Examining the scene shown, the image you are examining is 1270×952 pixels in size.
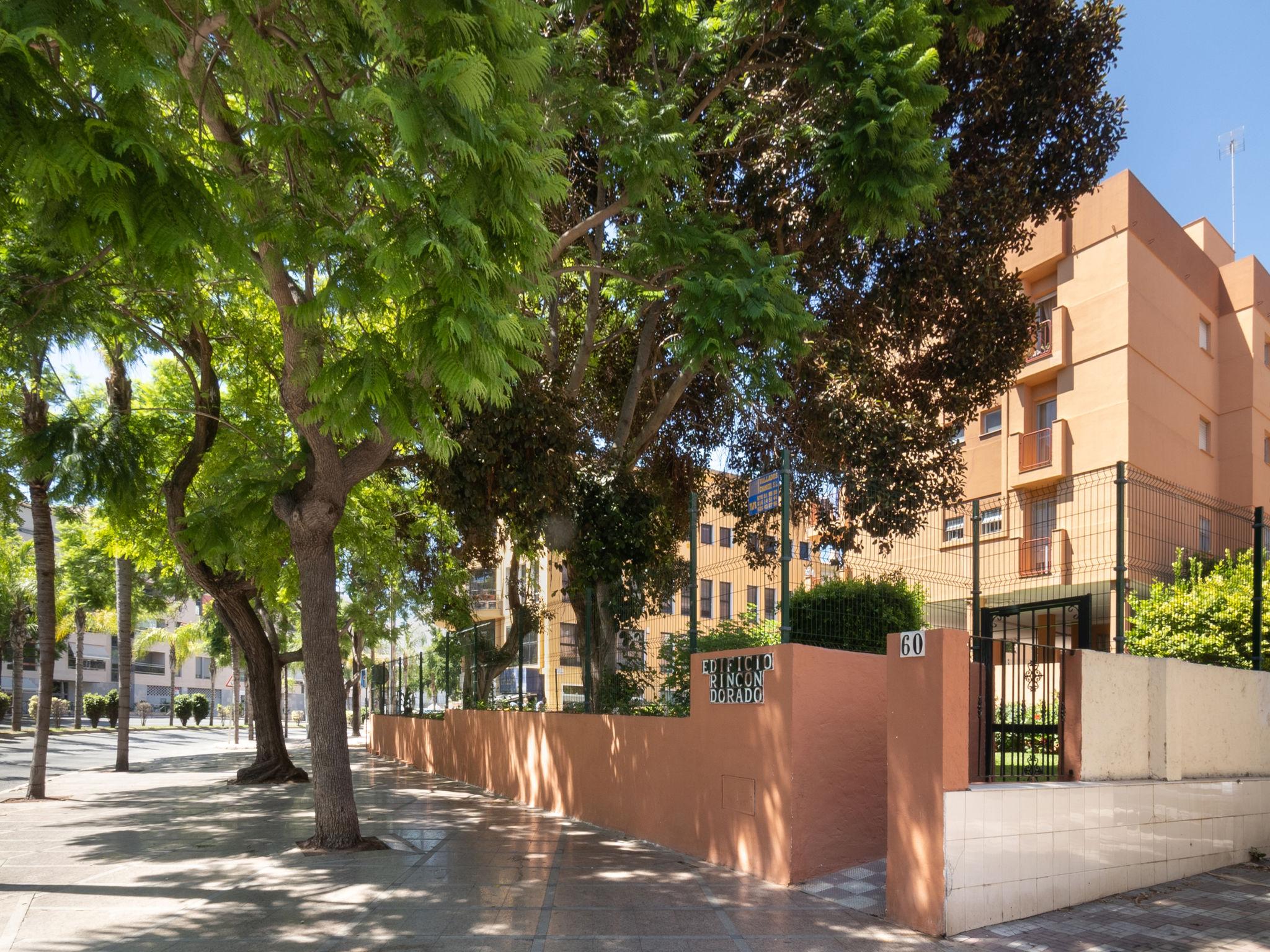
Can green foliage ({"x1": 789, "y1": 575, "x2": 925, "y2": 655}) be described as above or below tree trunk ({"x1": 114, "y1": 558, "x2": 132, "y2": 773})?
above

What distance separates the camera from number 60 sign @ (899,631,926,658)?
7414 millimetres

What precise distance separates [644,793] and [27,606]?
47.1 m

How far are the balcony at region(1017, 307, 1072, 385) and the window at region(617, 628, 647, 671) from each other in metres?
14.7

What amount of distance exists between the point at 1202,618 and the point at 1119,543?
18.0 ft

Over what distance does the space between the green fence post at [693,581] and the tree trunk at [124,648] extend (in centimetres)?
1480

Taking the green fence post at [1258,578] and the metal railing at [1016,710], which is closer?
the metal railing at [1016,710]

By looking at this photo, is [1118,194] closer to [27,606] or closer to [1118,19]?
[1118,19]

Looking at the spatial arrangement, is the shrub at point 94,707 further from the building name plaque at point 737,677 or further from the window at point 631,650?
the building name plaque at point 737,677

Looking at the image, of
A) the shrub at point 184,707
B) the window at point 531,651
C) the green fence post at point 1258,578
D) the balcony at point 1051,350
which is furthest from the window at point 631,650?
the shrub at point 184,707

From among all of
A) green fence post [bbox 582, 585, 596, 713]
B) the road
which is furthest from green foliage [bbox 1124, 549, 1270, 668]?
the road

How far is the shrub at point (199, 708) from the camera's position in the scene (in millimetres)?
67562

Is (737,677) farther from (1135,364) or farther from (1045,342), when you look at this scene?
(1045,342)

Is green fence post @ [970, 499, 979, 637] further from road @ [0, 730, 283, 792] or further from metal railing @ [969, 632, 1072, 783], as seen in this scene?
road @ [0, 730, 283, 792]

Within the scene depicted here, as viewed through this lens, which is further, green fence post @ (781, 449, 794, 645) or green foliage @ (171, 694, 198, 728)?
green foliage @ (171, 694, 198, 728)
